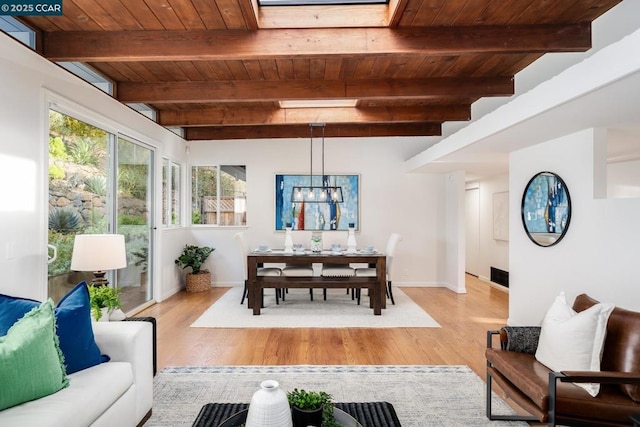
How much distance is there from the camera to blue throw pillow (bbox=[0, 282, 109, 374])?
186 centimetres

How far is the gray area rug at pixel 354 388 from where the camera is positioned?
232 cm

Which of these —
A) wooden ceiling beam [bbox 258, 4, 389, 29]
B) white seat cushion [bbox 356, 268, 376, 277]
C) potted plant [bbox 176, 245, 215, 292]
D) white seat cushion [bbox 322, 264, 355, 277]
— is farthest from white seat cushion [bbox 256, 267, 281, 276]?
wooden ceiling beam [bbox 258, 4, 389, 29]

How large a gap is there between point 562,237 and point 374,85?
8.00 feet

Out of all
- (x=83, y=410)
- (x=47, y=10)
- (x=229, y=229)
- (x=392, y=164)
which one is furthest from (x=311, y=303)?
(x=47, y=10)

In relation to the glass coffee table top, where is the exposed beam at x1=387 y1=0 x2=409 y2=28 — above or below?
above

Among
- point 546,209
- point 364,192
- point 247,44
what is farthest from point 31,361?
point 364,192

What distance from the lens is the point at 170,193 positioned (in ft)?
19.3

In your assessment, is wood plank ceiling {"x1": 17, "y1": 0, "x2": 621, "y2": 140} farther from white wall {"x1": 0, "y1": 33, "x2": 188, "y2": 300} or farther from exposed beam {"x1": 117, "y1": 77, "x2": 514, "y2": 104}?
white wall {"x1": 0, "y1": 33, "x2": 188, "y2": 300}

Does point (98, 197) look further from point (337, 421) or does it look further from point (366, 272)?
point (337, 421)

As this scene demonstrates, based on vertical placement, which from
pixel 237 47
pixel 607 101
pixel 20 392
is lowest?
pixel 20 392

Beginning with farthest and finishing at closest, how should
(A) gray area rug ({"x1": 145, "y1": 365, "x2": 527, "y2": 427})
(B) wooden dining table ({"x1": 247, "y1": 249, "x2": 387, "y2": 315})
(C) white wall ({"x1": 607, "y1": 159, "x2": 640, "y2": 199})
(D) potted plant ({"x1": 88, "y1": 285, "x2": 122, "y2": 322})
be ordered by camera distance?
(C) white wall ({"x1": 607, "y1": 159, "x2": 640, "y2": 199}) < (B) wooden dining table ({"x1": 247, "y1": 249, "x2": 387, "y2": 315}) < (D) potted plant ({"x1": 88, "y1": 285, "x2": 122, "y2": 322}) < (A) gray area rug ({"x1": 145, "y1": 365, "x2": 527, "y2": 427})

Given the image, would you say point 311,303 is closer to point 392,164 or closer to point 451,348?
point 451,348

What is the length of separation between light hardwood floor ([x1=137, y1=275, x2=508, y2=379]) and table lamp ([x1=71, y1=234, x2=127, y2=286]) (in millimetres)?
991

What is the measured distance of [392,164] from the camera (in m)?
6.59
